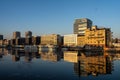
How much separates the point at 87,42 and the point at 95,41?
39.4ft

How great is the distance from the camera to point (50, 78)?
3672cm

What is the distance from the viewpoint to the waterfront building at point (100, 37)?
17812 cm

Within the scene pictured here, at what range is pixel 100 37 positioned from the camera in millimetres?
182500

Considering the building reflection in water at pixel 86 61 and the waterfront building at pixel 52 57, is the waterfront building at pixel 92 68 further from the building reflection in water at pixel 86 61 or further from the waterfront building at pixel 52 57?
the waterfront building at pixel 52 57

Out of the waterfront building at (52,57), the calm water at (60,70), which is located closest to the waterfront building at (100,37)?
the waterfront building at (52,57)

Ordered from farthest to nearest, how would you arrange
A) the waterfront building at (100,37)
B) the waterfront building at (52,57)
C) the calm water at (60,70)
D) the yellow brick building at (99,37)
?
the yellow brick building at (99,37) < the waterfront building at (100,37) < the waterfront building at (52,57) < the calm water at (60,70)

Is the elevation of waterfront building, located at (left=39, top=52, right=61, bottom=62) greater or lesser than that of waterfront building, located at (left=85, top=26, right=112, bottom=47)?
lesser

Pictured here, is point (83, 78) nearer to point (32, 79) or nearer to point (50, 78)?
point (50, 78)

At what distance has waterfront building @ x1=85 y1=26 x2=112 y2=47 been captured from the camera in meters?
178

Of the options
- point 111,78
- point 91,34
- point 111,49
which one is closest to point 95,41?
point 91,34

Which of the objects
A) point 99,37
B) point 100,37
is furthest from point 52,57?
point 99,37

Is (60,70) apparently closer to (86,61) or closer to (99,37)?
(86,61)

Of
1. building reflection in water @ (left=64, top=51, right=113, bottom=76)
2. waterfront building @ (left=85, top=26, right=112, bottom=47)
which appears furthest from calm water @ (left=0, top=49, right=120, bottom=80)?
waterfront building @ (left=85, top=26, right=112, bottom=47)

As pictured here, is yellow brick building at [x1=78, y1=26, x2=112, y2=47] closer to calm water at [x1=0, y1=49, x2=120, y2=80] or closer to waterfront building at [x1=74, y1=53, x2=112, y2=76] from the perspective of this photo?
calm water at [x1=0, y1=49, x2=120, y2=80]
